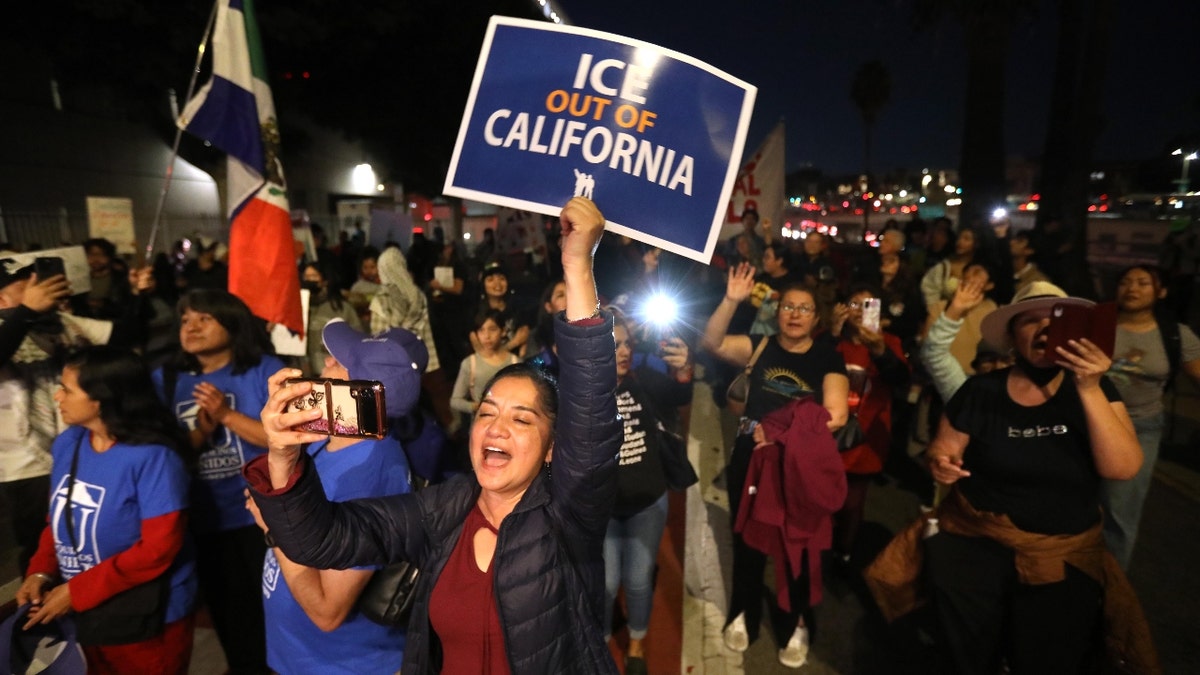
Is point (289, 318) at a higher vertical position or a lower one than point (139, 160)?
lower

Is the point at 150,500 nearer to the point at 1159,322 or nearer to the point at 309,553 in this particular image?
the point at 309,553

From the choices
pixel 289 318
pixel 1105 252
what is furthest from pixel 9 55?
pixel 1105 252

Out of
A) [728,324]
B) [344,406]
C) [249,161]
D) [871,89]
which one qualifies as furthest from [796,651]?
[871,89]

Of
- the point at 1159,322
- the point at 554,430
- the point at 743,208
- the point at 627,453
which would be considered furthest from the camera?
the point at 743,208

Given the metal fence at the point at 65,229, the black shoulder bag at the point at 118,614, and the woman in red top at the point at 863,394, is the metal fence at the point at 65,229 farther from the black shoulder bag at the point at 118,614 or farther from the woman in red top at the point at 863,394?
the woman in red top at the point at 863,394

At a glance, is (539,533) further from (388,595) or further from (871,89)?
(871,89)

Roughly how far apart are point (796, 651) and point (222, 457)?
123 inches

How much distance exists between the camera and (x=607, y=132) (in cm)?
231

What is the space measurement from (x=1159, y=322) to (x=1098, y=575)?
245 centimetres

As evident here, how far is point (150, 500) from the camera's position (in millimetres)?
2520

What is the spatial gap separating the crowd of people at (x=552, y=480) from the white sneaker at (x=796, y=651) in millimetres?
21

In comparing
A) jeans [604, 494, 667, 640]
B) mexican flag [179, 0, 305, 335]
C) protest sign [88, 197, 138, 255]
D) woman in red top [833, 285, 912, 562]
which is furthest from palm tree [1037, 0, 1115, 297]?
protest sign [88, 197, 138, 255]

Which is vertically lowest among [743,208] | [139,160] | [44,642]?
[44,642]

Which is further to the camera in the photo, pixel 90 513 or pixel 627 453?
pixel 627 453
